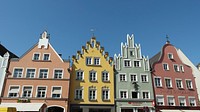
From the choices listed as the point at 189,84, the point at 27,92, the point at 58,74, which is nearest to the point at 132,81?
the point at 189,84

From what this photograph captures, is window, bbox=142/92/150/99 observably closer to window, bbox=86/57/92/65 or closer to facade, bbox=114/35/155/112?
facade, bbox=114/35/155/112

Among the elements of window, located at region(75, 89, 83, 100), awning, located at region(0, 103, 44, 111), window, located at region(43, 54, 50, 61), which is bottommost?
awning, located at region(0, 103, 44, 111)

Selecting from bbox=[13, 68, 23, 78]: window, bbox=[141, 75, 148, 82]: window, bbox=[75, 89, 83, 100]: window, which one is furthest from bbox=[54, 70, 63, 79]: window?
bbox=[141, 75, 148, 82]: window

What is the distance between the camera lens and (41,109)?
2575 centimetres

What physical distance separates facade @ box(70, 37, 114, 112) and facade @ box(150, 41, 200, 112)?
26.4 feet

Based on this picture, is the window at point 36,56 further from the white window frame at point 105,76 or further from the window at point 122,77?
the window at point 122,77

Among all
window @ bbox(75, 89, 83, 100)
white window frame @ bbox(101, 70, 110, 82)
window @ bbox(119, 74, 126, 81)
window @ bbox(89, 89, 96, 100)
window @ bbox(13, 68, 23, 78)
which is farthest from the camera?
window @ bbox(119, 74, 126, 81)

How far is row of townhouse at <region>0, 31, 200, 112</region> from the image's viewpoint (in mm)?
27422

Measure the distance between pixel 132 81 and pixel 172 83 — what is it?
7.32m

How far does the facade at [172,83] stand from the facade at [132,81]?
1.46 m

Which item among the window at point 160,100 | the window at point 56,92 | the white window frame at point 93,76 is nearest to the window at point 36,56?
the window at point 56,92

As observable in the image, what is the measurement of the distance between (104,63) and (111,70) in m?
1.71

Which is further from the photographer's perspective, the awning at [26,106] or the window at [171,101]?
the window at [171,101]

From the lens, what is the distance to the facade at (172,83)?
30317 millimetres
